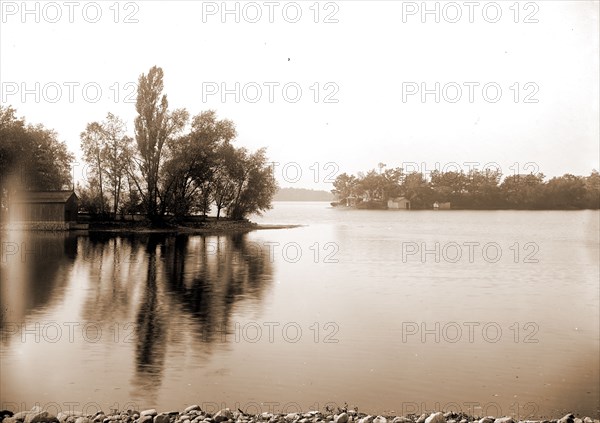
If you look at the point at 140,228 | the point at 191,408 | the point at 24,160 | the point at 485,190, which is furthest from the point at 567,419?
the point at 485,190

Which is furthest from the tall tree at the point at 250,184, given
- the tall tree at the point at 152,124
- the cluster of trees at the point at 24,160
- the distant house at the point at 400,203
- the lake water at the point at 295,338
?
the distant house at the point at 400,203

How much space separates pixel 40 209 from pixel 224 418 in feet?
144

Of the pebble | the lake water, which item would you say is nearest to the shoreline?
the lake water

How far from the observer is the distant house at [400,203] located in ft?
481

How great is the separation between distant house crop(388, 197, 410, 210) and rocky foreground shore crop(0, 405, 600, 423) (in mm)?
140218

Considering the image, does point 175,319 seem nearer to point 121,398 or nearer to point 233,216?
point 121,398

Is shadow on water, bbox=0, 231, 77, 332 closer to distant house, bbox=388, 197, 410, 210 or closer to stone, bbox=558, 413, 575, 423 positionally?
stone, bbox=558, 413, 575, 423

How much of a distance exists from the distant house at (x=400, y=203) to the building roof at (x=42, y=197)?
360ft

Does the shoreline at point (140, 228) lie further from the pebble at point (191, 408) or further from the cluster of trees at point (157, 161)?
the pebble at point (191, 408)

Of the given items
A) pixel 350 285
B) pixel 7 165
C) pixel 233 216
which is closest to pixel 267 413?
pixel 350 285

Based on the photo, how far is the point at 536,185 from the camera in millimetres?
138250

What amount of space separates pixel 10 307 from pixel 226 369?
889 centimetres

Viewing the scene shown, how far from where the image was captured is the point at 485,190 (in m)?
140

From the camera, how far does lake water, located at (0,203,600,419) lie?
9.09 m
